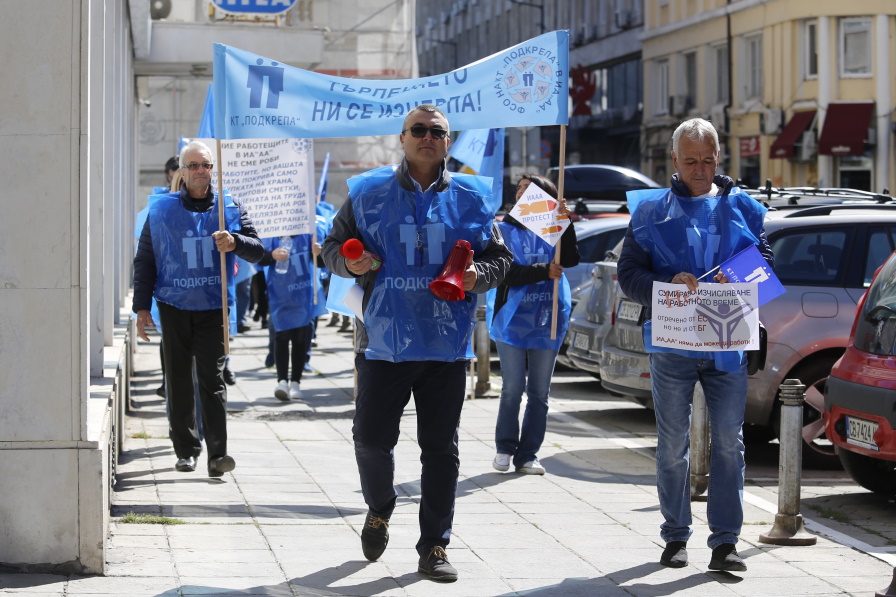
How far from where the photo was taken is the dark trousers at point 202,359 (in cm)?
828

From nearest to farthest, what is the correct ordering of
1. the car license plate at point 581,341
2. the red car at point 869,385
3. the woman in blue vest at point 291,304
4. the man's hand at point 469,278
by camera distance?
the man's hand at point 469,278 < the red car at point 869,385 < the car license plate at point 581,341 < the woman in blue vest at point 291,304

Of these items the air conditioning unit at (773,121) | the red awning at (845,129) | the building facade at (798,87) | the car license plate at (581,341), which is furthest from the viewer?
the air conditioning unit at (773,121)

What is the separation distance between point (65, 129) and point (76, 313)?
72 cm

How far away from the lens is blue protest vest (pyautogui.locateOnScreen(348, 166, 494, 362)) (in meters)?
5.99

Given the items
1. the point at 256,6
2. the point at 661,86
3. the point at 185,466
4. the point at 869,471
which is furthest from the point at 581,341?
the point at 661,86

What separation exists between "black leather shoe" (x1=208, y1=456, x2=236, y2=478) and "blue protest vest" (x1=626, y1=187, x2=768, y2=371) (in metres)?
2.89

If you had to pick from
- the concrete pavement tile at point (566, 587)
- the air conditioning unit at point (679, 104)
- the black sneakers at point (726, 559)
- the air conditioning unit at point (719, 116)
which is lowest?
the concrete pavement tile at point (566, 587)

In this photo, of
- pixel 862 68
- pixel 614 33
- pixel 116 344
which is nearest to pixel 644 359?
pixel 116 344

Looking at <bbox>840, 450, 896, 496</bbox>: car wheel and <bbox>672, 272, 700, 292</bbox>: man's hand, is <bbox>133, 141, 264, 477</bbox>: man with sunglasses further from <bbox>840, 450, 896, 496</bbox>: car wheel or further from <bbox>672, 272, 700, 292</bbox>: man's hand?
<bbox>840, 450, 896, 496</bbox>: car wheel

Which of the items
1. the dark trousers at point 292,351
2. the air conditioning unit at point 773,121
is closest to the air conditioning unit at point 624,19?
the air conditioning unit at point 773,121

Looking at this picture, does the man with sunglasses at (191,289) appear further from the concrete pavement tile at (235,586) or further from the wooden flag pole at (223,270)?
the concrete pavement tile at (235,586)

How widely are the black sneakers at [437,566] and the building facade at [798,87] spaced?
105ft

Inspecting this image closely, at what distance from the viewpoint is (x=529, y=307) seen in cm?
888

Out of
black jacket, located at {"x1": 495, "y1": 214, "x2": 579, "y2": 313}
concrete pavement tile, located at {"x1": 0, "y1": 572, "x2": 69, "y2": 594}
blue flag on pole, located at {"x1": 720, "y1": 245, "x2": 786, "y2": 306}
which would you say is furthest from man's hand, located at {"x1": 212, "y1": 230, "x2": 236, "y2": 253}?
blue flag on pole, located at {"x1": 720, "y1": 245, "x2": 786, "y2": 306}
